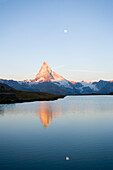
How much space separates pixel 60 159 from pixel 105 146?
22.6 ft

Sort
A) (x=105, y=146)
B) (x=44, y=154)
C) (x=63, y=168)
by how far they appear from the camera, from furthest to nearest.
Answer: (x=105, y=146) → (x=44, y=154) → (x=63, y=168)

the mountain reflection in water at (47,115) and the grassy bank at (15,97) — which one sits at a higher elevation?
the grassy bank at (15,97)

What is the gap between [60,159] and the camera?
17078 mm

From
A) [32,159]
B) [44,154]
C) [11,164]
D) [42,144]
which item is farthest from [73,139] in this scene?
[11,164]

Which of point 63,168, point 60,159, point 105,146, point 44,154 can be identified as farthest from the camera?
point 105,146

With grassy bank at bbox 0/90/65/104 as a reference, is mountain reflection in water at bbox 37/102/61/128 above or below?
below

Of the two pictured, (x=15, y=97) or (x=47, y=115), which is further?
(x=15, y=97)

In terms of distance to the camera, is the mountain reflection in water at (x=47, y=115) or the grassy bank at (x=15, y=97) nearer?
the mountain reflection in water at (x=47, y=115)

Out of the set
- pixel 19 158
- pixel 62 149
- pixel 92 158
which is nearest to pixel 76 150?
pixel 62 149

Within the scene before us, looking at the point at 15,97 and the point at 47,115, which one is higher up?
the point at 15,97

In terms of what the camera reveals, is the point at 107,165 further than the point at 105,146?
No

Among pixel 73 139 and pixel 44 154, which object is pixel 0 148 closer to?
pixel 44 154

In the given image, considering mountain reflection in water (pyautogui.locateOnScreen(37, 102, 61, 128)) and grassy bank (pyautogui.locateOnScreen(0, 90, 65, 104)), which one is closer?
mountain reflection in water (pyautogui.locateOnScreen(37, 102, 61, 128))

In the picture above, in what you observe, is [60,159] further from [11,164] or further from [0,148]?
[0,148]
